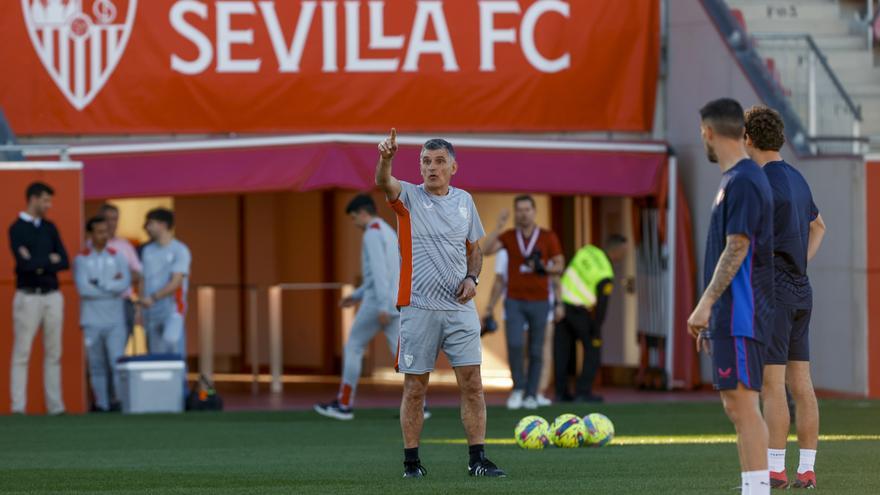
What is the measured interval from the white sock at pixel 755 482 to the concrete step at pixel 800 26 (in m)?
14.1

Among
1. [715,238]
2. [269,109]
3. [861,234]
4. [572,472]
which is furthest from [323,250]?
[715,238]

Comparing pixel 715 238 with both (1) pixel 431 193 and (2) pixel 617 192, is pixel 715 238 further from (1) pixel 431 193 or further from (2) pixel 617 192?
(2) pixel 617 192

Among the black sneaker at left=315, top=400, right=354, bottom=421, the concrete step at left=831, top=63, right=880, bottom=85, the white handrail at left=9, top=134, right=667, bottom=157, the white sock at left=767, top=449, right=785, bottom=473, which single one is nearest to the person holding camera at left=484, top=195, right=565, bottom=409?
the black sneaker at left=315, top=400, right=354, bottom=421

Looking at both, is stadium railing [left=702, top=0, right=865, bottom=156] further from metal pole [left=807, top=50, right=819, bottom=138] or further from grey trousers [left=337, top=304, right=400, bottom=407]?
grey trousers [left=337, top=304, right=400, bottom=407]

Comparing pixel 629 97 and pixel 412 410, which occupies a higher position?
pixel 629 97

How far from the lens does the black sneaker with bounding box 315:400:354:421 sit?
1504cm

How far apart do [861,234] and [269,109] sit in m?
6.36

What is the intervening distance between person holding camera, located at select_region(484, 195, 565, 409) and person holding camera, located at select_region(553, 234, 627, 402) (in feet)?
3.06

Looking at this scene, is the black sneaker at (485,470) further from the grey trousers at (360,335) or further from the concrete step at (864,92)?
the concrete step at (864,92)

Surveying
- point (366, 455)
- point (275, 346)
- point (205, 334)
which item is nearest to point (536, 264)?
point (366, 455)

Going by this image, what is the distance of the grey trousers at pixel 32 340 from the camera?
16188 mm

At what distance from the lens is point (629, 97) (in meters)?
19.5

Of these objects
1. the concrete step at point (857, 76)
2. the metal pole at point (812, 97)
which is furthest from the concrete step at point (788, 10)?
the metal pole at point (812, 97)

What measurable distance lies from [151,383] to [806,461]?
A: 8938mm
